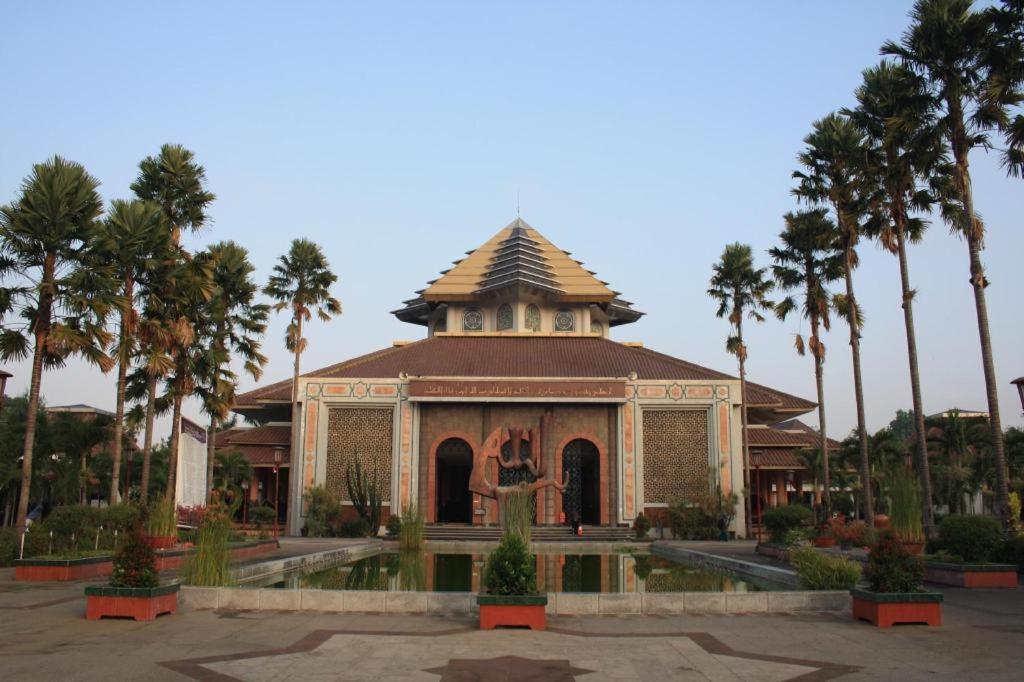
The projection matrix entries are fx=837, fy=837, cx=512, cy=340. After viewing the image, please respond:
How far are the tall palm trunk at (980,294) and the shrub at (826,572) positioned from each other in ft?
20.4

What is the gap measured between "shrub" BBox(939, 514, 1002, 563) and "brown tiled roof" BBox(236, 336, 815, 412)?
19.4 m

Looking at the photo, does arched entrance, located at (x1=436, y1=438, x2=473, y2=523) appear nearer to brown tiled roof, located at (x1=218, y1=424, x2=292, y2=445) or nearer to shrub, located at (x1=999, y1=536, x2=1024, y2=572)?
brown tiled roof, located at (x1=218, y1=424, x2=292, y2=445)

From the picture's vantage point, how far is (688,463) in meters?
34.6

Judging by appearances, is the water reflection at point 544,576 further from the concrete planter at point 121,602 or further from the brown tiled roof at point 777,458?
the brown tiled roof at point 777,458

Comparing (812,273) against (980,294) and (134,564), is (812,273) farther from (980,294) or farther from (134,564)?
(134,564)

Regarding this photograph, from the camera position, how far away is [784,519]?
74.2 ft

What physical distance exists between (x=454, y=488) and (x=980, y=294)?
26.9m

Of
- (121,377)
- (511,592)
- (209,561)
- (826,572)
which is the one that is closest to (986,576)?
(826,572)

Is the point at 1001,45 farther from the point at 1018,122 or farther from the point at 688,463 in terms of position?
the point at 688,463

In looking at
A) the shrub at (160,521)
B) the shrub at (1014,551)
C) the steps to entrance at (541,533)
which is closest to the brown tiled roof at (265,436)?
the steps to entrance at (541,533)

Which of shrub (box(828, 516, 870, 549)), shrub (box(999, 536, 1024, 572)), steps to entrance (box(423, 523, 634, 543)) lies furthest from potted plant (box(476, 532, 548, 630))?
steps to entrance (box(423, 523, 634, 543))

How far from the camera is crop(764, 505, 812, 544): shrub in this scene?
74.3ft

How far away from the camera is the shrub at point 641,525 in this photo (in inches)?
1275

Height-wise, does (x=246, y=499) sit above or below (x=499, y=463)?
below
